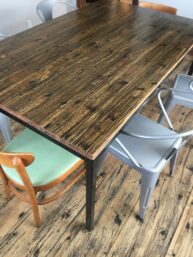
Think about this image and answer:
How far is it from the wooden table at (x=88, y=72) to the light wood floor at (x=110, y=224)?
12 cm

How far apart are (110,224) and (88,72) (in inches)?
33.7

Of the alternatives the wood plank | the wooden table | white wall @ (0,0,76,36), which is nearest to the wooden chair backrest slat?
the wooden table

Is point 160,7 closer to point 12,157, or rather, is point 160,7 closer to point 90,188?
point 90,188

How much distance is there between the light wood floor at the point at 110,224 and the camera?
1.26 meters

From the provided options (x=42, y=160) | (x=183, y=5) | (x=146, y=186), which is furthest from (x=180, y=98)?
(x=183, y=5)

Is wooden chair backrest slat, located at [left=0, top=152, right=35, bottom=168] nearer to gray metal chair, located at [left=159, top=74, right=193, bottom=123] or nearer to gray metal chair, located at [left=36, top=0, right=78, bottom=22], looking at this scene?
gray metal chair, located at [left=159, top=74, right=193, bottom=123]

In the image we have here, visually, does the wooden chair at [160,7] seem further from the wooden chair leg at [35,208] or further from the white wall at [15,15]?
the wooden chair leg at [35,208]

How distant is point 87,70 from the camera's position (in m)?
1.22

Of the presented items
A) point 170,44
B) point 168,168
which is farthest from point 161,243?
point 170,44

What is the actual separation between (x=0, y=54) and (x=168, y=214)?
1338 mm

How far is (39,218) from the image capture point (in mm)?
1276

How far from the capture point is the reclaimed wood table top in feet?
3.01

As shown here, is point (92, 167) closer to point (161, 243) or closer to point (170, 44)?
point (161, 243)

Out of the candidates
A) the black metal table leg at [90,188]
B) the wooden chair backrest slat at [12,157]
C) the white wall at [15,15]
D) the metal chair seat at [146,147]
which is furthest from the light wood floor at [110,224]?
the white wall at [15,15]
